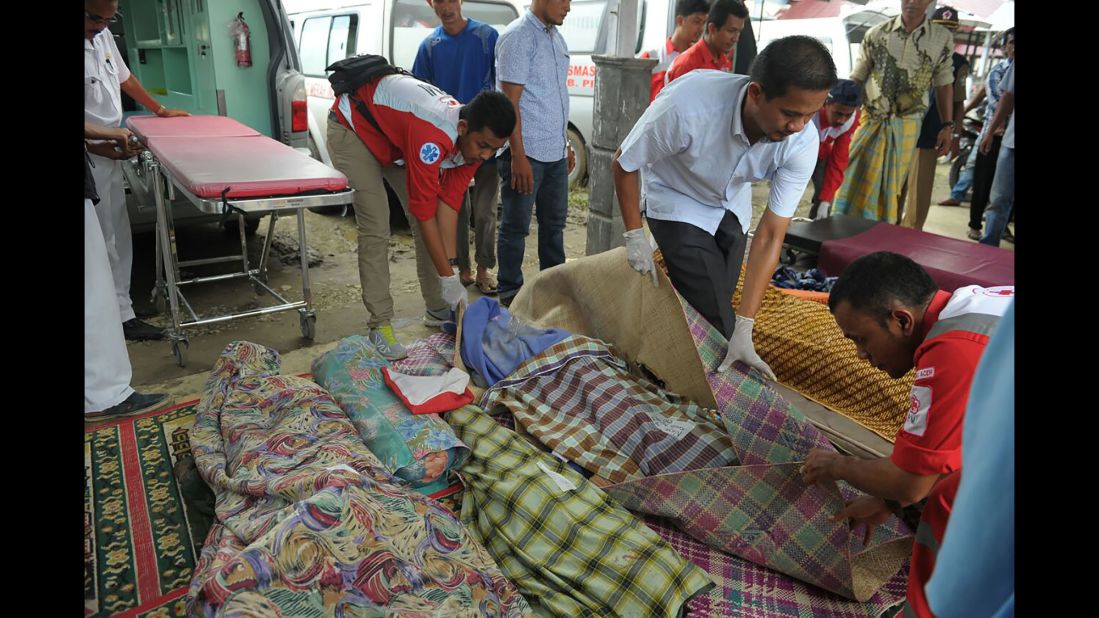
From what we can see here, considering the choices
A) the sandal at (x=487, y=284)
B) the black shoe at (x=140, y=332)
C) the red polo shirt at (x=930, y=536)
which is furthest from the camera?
the sandal at (x=487, y=284)

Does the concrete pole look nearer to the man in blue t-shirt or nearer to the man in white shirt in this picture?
the man in blue t-shirt

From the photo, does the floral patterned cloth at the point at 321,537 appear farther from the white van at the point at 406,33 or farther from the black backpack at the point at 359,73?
the white van at the point at 406,33

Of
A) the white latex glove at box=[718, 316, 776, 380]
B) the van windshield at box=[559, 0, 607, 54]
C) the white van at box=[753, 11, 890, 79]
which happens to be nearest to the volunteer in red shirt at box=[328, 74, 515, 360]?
the white latex glove at box=[718, 316, 776, 380]

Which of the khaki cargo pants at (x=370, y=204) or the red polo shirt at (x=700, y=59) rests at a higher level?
the red polo shirt at (x=700, y=59)

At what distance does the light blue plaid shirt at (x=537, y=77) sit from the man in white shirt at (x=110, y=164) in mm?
1876

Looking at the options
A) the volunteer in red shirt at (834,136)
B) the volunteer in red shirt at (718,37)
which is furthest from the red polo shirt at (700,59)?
the volunteer in red shirt at (834,136)

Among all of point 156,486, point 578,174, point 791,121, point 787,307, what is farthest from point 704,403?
point 578,174

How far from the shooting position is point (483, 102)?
9.14 feet

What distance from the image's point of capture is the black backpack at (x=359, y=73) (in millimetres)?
3141

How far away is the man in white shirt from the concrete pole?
2601mm

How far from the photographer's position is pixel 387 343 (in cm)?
327

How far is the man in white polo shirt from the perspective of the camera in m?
2.32

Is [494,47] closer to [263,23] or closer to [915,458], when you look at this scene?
[263,23]

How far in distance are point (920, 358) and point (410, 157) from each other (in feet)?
7.03
